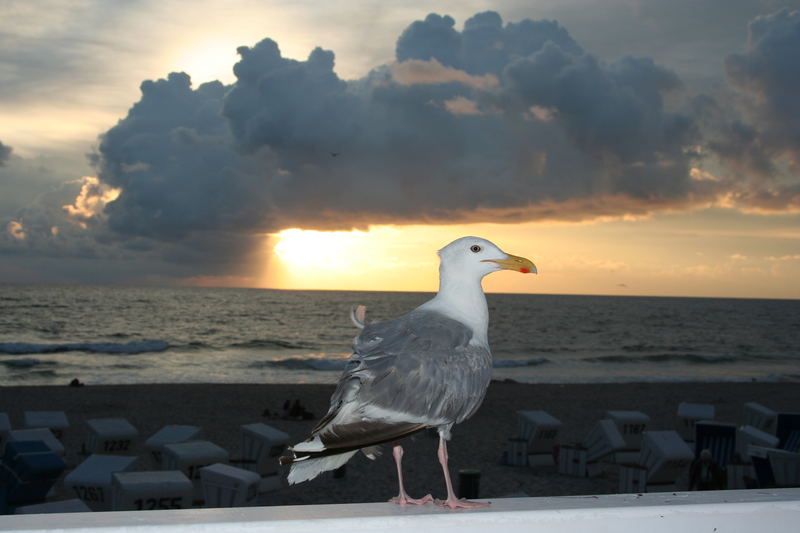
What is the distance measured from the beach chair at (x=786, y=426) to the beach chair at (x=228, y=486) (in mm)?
8585

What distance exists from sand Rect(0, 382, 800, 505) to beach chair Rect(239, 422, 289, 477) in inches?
18.6

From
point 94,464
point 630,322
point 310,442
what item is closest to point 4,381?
point 94,464

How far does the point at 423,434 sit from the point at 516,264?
14222 mm

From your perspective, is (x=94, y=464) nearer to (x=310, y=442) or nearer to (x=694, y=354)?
(x=310, y=442)

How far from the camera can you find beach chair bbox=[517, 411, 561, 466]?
13.5 m

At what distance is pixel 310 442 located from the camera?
8.10 ft

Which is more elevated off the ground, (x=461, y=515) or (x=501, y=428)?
(x=461, y=515)

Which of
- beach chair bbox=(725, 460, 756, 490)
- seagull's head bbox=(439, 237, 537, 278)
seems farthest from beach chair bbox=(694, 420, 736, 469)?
seagull's head bbox=(439, 237, 537, 278)

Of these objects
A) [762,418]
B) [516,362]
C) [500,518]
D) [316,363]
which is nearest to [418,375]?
[500,518]

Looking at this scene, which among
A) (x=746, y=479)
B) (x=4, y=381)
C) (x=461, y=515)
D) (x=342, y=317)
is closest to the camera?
(x=461, y=515)

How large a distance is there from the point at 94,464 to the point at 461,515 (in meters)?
7.81

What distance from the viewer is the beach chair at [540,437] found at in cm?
1349

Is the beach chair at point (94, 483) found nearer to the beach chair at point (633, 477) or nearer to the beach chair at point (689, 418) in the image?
the beach chair at point (633, 477)

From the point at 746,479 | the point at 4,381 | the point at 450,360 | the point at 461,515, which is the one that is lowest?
the point at 4,381
